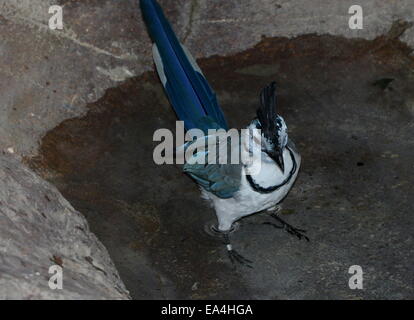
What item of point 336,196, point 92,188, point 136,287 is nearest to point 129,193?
point 92,188

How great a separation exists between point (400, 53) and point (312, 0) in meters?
0.61

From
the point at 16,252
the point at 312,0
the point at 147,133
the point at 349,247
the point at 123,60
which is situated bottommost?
the point at 16,252

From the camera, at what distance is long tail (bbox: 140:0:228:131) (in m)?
4.48

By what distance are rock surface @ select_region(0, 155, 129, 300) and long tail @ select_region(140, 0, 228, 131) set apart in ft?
2.73

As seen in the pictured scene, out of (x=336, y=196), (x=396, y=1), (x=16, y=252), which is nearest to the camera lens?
(x=16, y=252)

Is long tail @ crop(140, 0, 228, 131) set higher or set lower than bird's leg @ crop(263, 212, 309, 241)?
higher

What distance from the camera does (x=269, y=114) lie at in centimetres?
373

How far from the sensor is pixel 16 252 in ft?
10.9

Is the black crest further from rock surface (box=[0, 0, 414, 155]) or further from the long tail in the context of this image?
rock surface (box=[0, 0, 414, 155])

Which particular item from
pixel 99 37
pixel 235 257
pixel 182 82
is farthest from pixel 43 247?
pixel 99 37

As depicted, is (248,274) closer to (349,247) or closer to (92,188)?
(349,247)

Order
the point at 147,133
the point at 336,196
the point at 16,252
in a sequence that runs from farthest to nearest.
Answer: the point at 147,133, the point at 336,196, the point at 16,252

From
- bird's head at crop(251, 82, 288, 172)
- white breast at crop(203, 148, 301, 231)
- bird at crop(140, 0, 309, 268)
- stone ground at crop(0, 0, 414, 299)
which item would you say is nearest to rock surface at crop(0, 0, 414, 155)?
stone ground at crop(0, 0, 414, 299)

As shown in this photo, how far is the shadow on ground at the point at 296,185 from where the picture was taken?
13.1 feet
